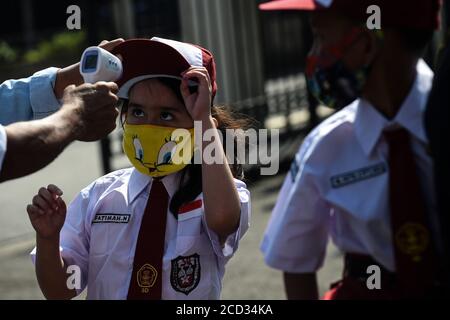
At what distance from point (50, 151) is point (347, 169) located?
0.79m

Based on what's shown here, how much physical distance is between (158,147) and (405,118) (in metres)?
0.80

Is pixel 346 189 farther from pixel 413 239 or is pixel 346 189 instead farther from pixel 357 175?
pixel 413 239

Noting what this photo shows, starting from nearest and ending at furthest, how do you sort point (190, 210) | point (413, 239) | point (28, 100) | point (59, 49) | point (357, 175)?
point (413, 239) → point (357, 175) → point (190, 210) → point (28, 100) → point (59, 49)

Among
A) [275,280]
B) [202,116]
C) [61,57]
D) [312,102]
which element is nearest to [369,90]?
[202,116]

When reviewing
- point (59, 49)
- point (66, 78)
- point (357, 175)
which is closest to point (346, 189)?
point (357, 175)

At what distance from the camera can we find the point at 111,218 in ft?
8.78

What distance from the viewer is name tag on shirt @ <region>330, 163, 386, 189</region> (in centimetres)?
228

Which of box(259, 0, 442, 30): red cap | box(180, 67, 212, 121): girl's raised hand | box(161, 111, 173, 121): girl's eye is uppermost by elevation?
box(259, 0, 442, 30): red cap

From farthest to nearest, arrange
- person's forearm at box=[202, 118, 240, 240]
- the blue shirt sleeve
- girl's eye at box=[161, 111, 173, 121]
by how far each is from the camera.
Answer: the blue shirt sleeve < girl's eye at box=[161, 111, 173, 121] < person's forearm at box=[202, 118, 240, 240]

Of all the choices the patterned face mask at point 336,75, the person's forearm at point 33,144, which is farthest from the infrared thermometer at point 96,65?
the patterned face mask at point 336,75

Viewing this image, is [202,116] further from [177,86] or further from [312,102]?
[312,102]

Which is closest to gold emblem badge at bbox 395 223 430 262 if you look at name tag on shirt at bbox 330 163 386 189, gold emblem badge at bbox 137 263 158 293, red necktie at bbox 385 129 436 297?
red necktie at bbox 385 129 436 297

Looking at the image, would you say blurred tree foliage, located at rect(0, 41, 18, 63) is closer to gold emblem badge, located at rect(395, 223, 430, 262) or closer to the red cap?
the red cap

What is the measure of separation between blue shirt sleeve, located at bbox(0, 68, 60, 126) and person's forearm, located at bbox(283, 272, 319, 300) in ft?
3.25
